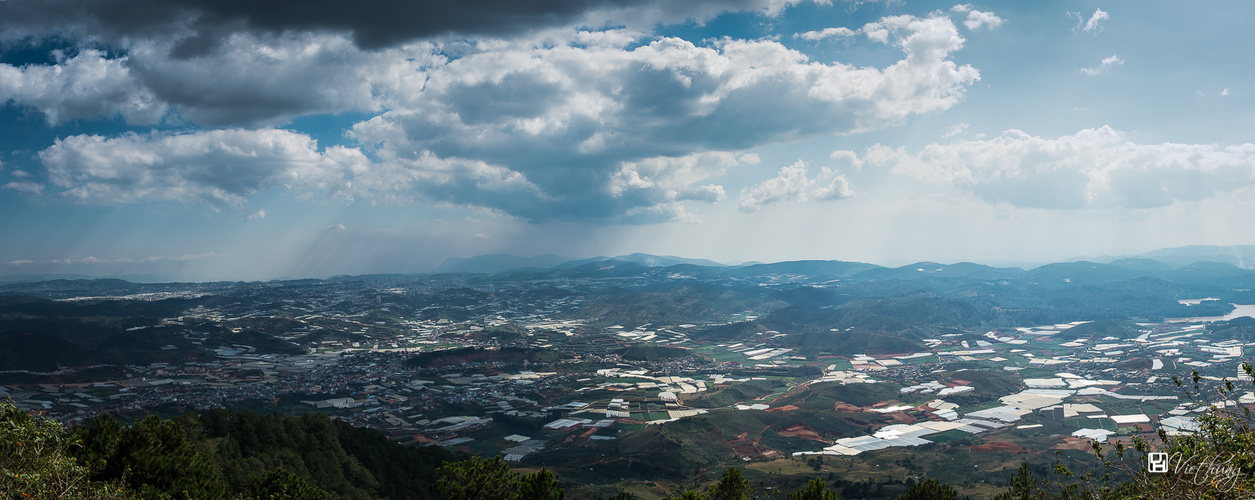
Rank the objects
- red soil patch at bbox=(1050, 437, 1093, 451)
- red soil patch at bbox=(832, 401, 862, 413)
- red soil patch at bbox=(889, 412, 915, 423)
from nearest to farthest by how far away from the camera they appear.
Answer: red soil patch at bbox=(1050, 437, 1093, 451)
red soil patch at bbox=(889, 412, 915, 423)
red soil patch at bbox=(832, 401, 862, 413)

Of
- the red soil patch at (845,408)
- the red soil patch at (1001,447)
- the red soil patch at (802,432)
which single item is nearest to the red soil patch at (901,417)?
the red soil patch at (845,408)

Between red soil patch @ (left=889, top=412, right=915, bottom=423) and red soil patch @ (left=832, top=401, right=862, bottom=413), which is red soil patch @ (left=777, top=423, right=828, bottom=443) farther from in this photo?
red soil patch @ (left=889, top=412, right=915, bottom=423)

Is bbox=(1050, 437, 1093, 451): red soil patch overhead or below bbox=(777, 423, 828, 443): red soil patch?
overhead

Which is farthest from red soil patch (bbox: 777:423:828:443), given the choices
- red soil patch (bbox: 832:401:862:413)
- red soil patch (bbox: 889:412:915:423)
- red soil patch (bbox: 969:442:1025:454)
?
red soil patch (bbox: 969:442:1025:454)

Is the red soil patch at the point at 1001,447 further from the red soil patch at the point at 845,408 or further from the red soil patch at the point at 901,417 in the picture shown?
the red soil patch at the point at 845,408

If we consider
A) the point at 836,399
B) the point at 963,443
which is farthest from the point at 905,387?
the point at 963,443

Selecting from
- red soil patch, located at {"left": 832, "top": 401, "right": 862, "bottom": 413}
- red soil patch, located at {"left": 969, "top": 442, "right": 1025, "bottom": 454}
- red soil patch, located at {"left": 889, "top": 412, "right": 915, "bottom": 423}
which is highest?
red soil patch, located at {"left": 969, "top": 442, "right": 1025, "bottom": 454}

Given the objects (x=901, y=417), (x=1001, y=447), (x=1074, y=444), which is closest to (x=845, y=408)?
(x=901, y=417)

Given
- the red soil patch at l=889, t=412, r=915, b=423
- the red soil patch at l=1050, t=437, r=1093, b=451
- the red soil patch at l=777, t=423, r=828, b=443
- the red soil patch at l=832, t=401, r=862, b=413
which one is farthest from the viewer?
the red soil patch at l=832, t=401, r=862, b=413
